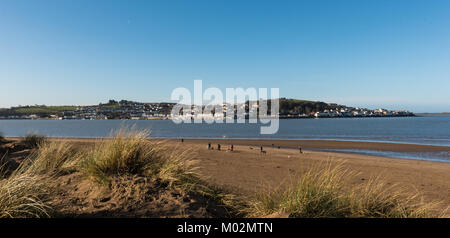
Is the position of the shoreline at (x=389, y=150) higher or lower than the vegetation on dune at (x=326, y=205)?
lower

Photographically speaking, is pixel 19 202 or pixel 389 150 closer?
pixel 19 202

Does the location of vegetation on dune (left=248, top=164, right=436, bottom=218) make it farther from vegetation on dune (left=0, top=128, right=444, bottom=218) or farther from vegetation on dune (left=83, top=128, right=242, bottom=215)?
vegetation on dune (left=83, top=128, right=242, bottom=215)

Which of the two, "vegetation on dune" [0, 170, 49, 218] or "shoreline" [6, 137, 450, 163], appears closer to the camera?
"vegetation on dune" [0, 170, 49, 218]

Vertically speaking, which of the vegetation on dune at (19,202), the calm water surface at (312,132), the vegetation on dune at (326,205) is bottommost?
the calm water surface at (312,132)

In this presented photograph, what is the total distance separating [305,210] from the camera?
413 centimetres

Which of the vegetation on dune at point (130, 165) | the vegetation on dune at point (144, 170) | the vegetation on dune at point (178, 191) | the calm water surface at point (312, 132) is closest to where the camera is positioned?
the vegetation on dune at point (178, 191)

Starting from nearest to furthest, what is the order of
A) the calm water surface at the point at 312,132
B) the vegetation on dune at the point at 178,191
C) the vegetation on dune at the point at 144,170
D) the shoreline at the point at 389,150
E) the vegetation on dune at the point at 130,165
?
the vegetation on dune at the point at 178,191 < the vegetation on dune at the point at 144,170 < the vegetation on dune at the point at 130,165 < the shoreline at the point at 389,150 < the calm water surface at the point at 312,132

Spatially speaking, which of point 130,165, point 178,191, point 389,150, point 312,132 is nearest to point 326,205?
point 178,191

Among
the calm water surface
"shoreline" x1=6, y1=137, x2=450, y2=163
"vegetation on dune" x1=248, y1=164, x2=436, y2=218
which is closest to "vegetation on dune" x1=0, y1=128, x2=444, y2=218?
"vegetation on dune" x1=248, y1=164, x2=436, y2=218

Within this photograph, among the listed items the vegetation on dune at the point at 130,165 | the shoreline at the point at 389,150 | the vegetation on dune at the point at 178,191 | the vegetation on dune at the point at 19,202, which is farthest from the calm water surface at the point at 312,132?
the vegetation on dune at the point at 19,202

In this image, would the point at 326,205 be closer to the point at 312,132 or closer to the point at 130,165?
the point at 130,165

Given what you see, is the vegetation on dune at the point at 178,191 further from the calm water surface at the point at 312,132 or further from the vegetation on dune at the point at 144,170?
the calm water surface at the point at 312,132
